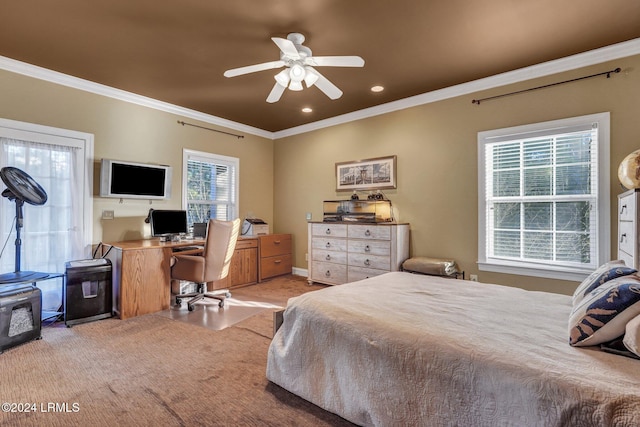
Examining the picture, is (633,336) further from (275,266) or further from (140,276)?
(275,266)

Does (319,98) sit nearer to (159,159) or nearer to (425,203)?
(425,203)

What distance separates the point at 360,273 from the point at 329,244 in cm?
65

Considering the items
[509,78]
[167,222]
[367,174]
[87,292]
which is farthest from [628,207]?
[87,292]

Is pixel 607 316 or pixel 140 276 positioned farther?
pixel 140 276

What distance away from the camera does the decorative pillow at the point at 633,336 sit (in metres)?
1.18

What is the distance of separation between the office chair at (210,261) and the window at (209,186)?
1241 millimetres

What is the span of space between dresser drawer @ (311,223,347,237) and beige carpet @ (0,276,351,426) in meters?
1.83

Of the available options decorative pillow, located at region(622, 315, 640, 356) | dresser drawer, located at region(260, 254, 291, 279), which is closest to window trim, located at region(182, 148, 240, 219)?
dresser drawer, located at region(260, 254, 291, 279)

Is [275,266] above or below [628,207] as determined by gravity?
below

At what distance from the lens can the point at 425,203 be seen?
4199 millimetres

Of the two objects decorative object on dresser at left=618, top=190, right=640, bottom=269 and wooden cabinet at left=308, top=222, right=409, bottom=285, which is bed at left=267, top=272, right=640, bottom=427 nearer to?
A: decorative object on dresser at left=618, top=190, right=640, bottom=269

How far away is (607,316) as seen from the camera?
1.30 m

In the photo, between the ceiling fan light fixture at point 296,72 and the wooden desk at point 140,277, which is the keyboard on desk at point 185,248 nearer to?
the wooden desk at point 140,277

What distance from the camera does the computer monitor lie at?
4.08 meters
